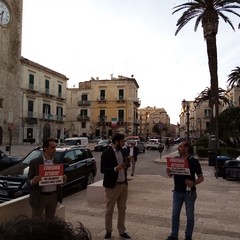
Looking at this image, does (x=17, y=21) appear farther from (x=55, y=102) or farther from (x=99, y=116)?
(x=99, y=116)

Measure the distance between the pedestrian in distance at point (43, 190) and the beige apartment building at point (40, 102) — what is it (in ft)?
146

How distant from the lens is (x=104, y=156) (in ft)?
19.8

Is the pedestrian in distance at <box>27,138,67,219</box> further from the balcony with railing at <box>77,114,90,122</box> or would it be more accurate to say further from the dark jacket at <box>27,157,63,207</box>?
the balcony with railing at <box>77,114,90,122</box>

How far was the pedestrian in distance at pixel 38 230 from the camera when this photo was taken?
3.94 feet

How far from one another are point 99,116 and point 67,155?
61757 mm

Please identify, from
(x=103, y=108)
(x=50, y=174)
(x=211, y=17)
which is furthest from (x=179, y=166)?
(x=103, y=108)

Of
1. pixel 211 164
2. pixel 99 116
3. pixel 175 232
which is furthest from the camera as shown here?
pixel 99 116

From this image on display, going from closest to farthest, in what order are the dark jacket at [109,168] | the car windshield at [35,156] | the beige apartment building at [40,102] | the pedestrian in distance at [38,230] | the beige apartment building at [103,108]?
the pedestrian in distance at [38,230] → the dark jacket at [109,168] → the car windshield at [35,156] → the beige apartment building at [40,102] → the beige apartment building at [103,108]

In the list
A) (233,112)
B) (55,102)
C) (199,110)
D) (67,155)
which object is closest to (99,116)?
(55,102)

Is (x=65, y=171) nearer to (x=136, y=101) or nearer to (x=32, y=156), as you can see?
(x=32, y=156)

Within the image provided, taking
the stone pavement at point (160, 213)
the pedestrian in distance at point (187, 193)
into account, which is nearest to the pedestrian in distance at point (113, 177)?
the stone pavement at point (160, 213)

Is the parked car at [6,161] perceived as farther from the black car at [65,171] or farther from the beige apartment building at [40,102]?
the beige apartment building at [40,102]

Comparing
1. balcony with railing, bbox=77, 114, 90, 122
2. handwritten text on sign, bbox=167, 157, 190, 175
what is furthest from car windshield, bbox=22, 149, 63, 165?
balcony with railing, bbox=77, 114, 90, 122

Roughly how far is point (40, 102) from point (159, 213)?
47.7 metres
